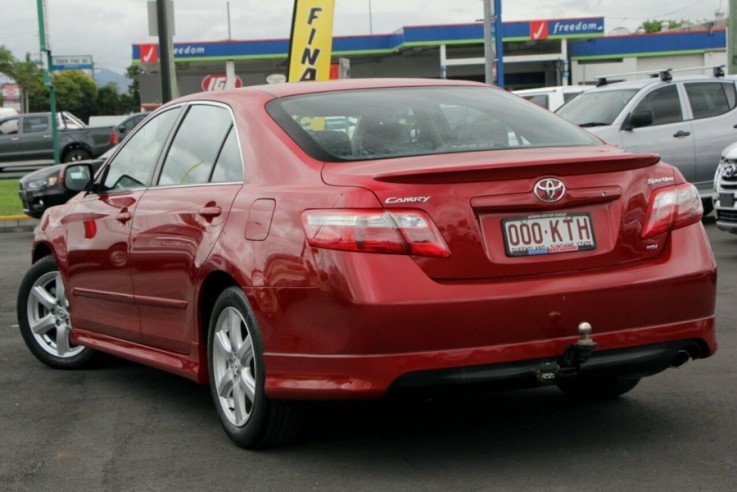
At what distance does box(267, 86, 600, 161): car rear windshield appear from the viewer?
5.18 m

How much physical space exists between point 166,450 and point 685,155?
11670mm

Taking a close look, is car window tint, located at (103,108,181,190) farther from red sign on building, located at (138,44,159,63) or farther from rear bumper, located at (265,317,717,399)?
red sign on building, located at (138,44,159,63)

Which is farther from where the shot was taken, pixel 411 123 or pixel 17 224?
pixel 17 224

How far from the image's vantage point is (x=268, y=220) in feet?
16.3

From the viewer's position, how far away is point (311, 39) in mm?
16922

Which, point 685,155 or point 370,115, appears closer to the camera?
point 370,115

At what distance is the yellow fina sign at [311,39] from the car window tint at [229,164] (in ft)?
37.0

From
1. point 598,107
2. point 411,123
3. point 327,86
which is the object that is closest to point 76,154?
point 598,107

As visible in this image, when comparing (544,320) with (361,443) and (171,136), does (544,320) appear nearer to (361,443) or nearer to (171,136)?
(361,443)

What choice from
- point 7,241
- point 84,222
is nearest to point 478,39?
point 7,241

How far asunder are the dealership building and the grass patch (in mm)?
29779

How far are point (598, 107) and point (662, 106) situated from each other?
81 centimetres

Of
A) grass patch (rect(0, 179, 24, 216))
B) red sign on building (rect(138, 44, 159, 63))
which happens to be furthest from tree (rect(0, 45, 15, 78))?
grass patch (rect(0, 179, 24, 216))

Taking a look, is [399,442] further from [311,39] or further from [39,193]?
[39,193]
